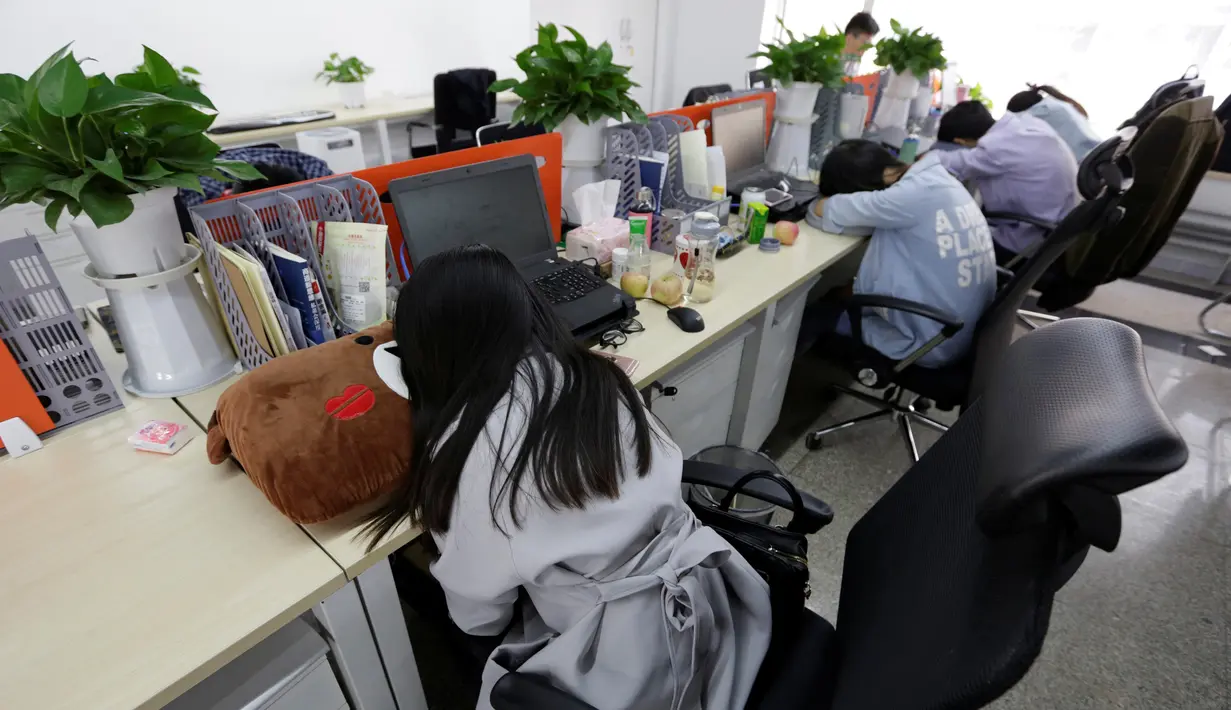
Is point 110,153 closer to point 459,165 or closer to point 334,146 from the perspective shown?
point 459,165

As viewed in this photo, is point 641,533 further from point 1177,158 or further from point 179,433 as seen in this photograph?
point 1177,158

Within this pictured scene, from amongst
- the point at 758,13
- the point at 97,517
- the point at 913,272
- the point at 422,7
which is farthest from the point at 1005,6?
the point at 97,517

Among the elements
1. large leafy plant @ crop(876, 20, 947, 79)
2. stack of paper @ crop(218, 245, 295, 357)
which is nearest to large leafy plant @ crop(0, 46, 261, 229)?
stack of paper @ crop(218, 245, 295, 357)

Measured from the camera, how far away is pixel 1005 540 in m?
0.45

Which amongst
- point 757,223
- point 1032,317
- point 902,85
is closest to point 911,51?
point 902,85

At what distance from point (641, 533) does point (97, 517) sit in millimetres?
787

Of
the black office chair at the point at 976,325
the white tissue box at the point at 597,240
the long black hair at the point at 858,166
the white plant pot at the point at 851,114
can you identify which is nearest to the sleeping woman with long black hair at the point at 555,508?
the white tissue box at the point at 597,240

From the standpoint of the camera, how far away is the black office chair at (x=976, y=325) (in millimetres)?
1334

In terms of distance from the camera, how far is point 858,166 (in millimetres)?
1955

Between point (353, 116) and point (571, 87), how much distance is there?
264 cm

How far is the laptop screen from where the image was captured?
7.09 ft

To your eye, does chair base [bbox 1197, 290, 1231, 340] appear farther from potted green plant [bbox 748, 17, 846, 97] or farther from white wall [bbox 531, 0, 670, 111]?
white wall [bbox 531, 0, 670, 111]

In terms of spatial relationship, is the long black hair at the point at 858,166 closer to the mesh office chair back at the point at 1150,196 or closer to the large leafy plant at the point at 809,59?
the large leafy plant at the point at 809,59

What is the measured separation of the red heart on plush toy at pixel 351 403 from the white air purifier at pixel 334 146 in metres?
2.69
